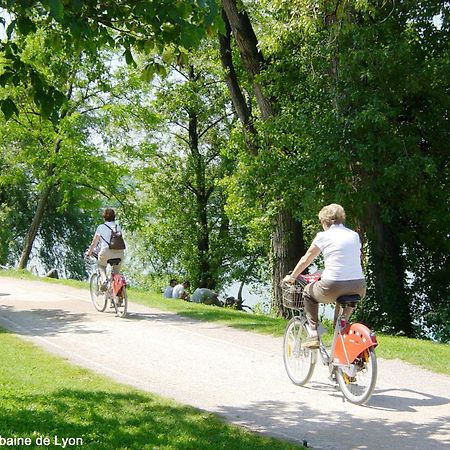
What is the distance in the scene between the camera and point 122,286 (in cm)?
1318

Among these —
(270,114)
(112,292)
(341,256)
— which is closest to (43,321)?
(112,292)

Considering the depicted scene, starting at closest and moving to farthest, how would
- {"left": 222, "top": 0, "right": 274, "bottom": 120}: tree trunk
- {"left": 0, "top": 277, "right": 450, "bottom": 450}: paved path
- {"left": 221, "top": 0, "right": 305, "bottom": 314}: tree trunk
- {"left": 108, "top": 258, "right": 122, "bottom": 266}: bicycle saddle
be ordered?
{"left": 0, "top": 277, "right": 450, "bottom": 450}: paved path, {"left": 108, "top": 258, "right": 122, "bottom": 266}: bicycle saddle, {"left": 222, "top": 0, "right": 274, "bottom": 120}: tree trunk, {"left": 221, "top": 0, "right": 305, "bottom": 314}: tree trunk

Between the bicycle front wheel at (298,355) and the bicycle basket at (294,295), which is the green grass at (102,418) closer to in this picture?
the bicycle front wheel at (298,355)

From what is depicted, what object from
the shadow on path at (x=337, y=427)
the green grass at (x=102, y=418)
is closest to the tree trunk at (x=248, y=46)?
the green grass at (x=102, y=418)

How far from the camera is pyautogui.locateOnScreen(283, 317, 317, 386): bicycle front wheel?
7.83 m

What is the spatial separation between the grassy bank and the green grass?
3781 mm

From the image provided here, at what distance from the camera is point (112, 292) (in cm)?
1361

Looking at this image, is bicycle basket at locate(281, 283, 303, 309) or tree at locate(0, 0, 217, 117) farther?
bicycle basket at locate(281, 283, 303, 309)

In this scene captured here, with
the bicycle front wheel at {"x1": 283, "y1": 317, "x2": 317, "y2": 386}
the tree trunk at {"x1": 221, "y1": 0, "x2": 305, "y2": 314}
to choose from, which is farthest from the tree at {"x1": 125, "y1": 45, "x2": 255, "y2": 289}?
the bicycle front wheel at {"x1": 283, "y1": 317, "x2": 317, "y2": 386}

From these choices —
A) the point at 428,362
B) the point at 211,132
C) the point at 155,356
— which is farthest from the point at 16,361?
the point at 211,132

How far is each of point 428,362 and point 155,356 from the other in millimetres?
3637

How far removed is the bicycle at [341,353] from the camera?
22.4ft

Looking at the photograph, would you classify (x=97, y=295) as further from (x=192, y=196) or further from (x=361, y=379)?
(x=192, y=196)

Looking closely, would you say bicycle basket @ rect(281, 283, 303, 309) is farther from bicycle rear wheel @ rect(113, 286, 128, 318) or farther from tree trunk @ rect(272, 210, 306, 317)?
tree trunk @ rect(272, 210, 306, 317)
